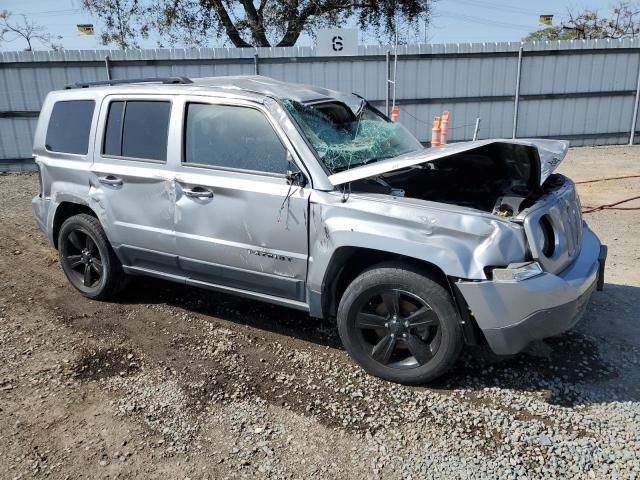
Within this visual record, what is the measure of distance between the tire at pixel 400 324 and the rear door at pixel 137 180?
5.19 ft

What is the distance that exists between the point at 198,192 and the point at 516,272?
2236mm

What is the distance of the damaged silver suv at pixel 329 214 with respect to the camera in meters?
3.19

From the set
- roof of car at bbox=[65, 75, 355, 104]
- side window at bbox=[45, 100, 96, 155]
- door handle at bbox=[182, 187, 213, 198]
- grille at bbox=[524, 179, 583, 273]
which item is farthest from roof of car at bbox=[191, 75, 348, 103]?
grille at bbox=[524, 179, 583, 273]

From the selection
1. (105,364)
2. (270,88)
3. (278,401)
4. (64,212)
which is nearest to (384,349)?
(278,401)

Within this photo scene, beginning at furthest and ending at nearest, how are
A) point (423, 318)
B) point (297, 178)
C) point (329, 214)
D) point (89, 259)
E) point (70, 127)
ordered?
1. point (89, 259)
2. point (70, 127)
3. point (297, 178)
4. point (329, 214)
5. point (423, 318)

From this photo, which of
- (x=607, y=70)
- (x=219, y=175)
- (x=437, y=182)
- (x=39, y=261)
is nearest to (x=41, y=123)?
(x=39, y=261)

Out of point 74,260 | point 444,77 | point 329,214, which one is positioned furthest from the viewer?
point 444,77

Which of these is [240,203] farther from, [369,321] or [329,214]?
[369,321]

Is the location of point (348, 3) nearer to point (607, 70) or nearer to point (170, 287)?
point (607, 70)

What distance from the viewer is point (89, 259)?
4.98m

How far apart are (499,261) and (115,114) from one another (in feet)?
10.7

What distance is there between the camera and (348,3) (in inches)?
805

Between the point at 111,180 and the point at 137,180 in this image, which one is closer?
the point at 137,180

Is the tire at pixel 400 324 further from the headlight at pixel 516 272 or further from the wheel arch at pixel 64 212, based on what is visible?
the wheel arch at pixel 64 212
